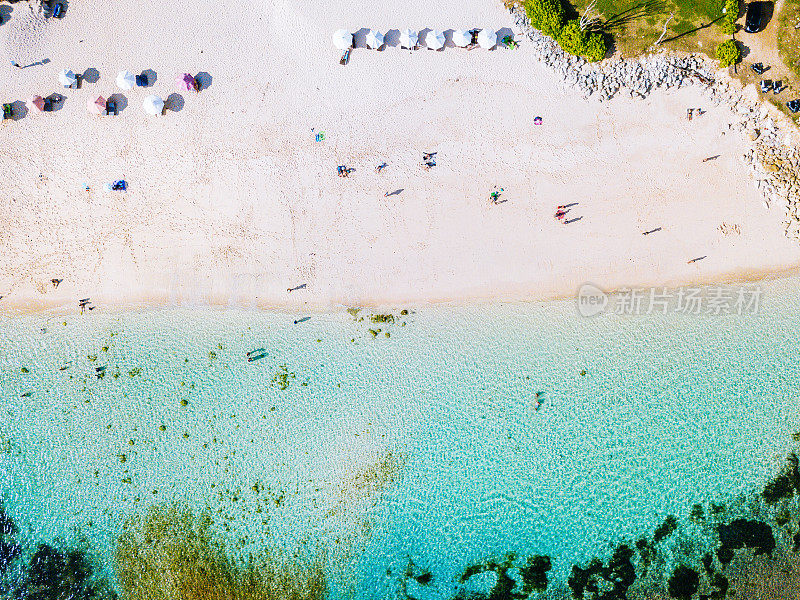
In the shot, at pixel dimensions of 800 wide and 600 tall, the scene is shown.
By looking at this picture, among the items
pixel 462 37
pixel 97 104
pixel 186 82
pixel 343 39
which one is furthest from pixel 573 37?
pixel 97 104

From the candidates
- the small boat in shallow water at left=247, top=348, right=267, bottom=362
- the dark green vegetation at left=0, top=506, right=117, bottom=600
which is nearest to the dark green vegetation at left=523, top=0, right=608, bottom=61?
the small boat in shallow water at left=247, top=348, right=267, bottom=362

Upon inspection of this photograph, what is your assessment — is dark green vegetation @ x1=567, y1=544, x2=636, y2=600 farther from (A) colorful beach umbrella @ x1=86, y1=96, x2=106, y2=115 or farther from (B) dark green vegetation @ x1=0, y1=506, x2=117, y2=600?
(A) colorful beach umbrella @ x1=86, y1=96, x2=106, y2=115

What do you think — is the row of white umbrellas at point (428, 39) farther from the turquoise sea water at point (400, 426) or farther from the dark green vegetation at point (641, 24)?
the turquoise sea water at point (400, 426)

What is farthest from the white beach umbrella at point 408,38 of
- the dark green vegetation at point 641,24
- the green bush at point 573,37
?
the green bush at point 573,37

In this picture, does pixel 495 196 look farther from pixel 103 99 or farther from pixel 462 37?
pixel 103 99

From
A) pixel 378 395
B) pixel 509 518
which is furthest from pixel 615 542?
pixel 378 395

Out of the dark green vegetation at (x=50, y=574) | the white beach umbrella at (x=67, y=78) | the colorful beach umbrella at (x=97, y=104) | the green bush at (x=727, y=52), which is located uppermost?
the white beach umbrella at (x=67, y=78)

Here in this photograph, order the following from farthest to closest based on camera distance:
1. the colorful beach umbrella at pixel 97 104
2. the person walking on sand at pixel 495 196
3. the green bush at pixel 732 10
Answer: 1. the person walking on sand at pixel 495 196
2. the colorful beach umbrella at pixel 97 104
3. the green bush at pixel 732 10

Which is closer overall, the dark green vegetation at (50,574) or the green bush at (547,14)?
the green bush at (547,14)
